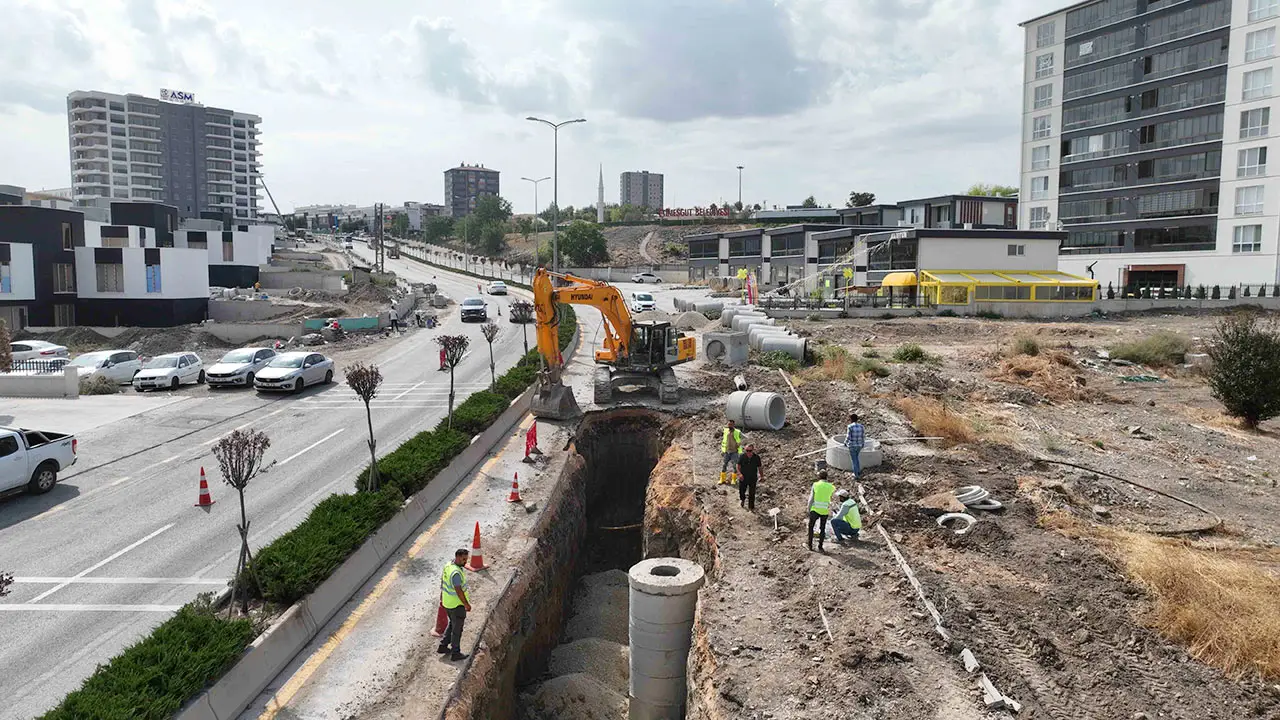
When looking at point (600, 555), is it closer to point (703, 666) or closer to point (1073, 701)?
Result: point (703, 666)

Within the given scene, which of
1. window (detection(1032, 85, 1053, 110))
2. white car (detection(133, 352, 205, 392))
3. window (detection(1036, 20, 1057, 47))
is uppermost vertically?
window (detection(1036, 20, 1057, 47))

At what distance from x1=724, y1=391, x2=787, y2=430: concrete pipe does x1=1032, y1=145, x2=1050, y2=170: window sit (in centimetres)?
6418

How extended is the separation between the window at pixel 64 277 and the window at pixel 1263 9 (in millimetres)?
81054

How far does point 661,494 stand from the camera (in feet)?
68.3

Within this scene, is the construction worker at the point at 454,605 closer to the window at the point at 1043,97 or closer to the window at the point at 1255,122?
the window at the point at 1255,122

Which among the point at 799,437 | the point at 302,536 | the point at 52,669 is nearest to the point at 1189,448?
the point at 799,437

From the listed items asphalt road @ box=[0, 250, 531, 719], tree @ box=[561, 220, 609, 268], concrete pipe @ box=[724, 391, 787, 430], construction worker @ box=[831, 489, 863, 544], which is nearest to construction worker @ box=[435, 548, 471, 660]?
asphalt road @ box=[0, 250, 531, 719]

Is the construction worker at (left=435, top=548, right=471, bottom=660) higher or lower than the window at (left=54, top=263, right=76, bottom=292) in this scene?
lower

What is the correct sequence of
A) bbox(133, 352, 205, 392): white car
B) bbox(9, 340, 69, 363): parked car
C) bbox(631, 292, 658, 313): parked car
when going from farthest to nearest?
bbox(631, 292, 658, 313): parked car
bbox(9, 340, 69, 363): parked car
bbox(133, 352, 205, 392): white car

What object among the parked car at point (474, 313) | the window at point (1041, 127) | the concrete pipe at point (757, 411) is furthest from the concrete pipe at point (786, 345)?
the window at point (1041, 127)

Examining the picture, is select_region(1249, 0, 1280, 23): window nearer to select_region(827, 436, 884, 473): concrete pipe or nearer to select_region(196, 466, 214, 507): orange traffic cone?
select_region(827, 436, 884, 473): concrete pipe

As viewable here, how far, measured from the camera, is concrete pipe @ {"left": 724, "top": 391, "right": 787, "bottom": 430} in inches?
963

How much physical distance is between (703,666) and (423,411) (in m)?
18.3

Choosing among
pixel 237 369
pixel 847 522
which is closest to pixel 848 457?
pixel 847 522
